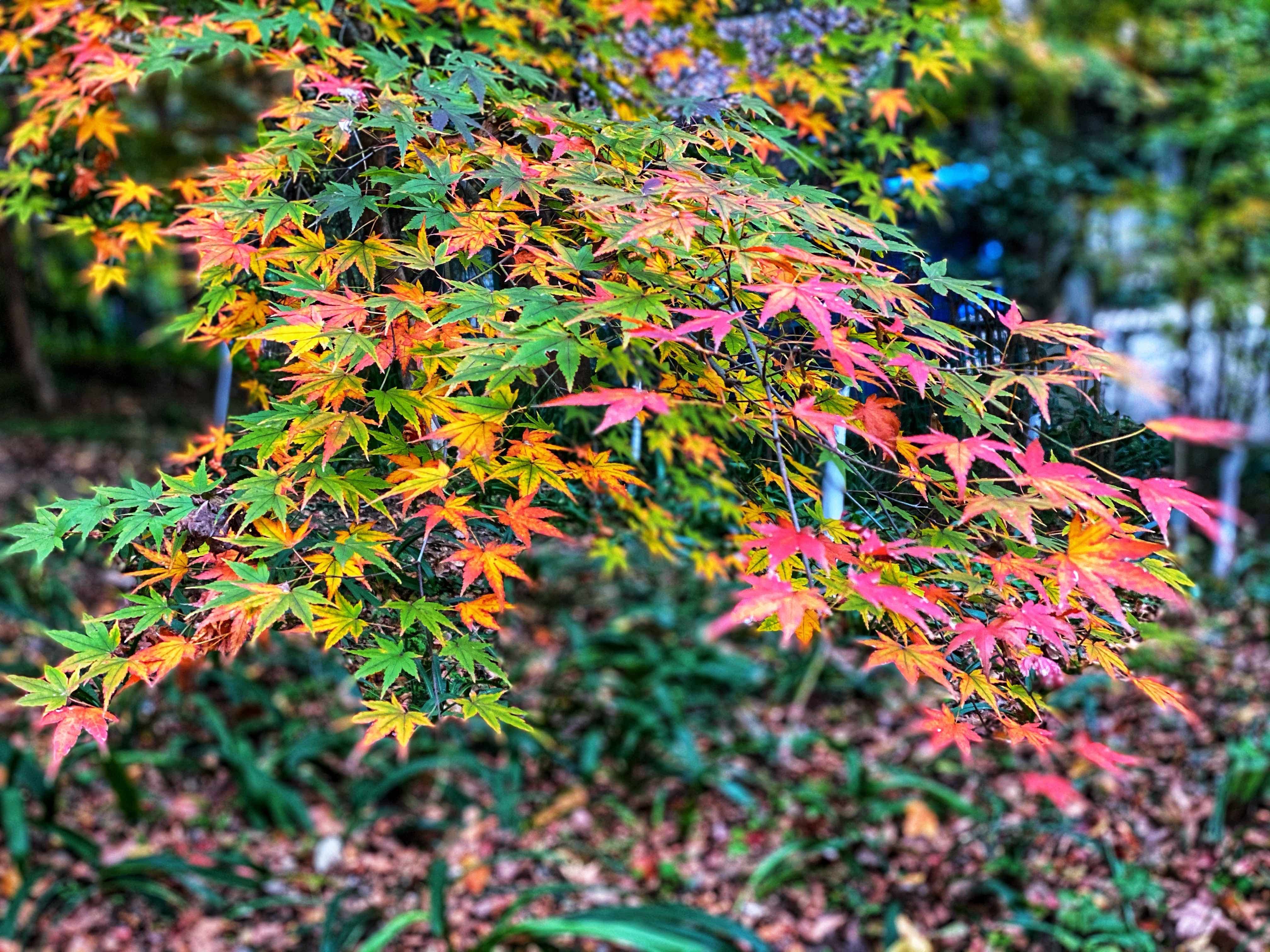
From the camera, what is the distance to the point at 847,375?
1.43m

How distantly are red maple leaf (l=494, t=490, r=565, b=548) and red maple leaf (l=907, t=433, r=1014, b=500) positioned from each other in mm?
669

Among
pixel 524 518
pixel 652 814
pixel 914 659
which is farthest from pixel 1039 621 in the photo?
pixel 652 814

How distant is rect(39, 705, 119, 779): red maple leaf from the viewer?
150cm

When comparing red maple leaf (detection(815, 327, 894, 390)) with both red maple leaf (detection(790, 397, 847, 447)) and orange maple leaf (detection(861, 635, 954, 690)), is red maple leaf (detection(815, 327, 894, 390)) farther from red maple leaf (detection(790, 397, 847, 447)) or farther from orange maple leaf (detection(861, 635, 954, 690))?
orange maple leaf (detection(861, 635, 954, 690))

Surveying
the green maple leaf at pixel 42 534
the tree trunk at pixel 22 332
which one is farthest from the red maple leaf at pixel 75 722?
the tree trunk at pixel 22 332

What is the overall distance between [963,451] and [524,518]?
775 mm

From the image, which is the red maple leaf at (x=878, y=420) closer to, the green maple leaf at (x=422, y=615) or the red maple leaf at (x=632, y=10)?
the green maple leaf at (x=422, y=615)

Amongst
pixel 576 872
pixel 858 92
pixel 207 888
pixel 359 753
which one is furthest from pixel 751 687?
pixel 858 92

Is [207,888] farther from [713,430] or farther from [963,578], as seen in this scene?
[963,578]

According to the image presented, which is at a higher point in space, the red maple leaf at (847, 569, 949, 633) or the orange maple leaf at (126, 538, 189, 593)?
the red maple leaf at (847, 569, 949, 633)

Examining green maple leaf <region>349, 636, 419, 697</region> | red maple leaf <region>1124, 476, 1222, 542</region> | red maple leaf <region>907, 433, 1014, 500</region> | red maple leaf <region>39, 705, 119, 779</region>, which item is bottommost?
red maple leaf <region>39, 705, 119, 779</region>

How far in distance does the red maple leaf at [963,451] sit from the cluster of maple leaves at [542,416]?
0.04 feet


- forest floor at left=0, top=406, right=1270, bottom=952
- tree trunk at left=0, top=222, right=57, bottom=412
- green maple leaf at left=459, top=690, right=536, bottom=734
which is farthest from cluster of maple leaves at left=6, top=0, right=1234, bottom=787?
tree trunk at left=0, top=222, right=57, bottom=412

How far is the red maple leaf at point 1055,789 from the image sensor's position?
3164mm
